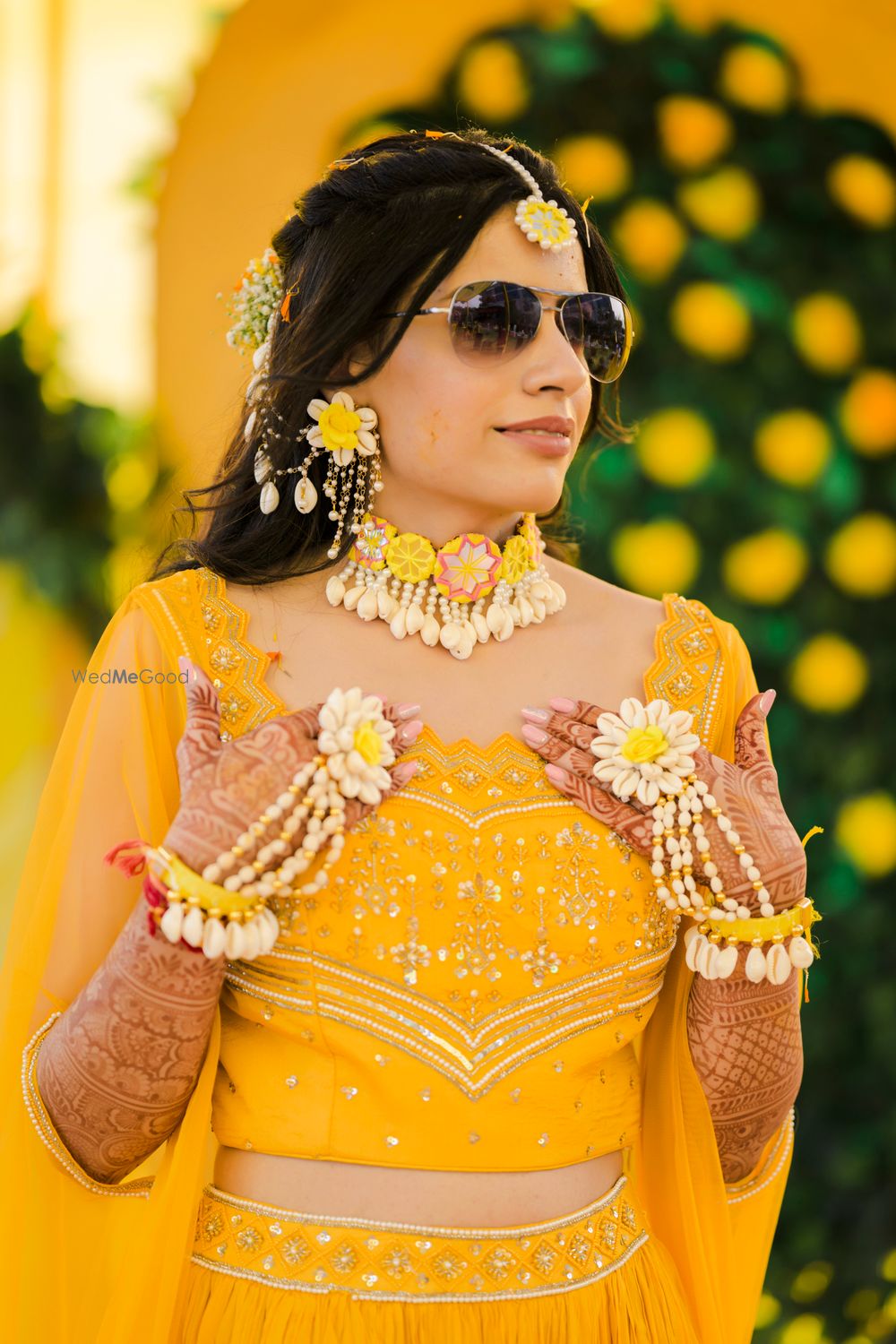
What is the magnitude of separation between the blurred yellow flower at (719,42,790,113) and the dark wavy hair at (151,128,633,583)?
133cm

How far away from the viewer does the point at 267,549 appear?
6.20 feet

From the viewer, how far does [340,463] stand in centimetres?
187

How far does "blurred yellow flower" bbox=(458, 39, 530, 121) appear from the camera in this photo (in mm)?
3049

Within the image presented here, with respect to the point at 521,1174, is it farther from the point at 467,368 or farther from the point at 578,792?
the point at 467,368

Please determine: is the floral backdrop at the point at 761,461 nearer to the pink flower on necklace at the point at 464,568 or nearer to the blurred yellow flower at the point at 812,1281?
the blurred yellow flower at the point at 812,1281

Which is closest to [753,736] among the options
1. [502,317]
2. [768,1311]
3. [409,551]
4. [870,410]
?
[409,551]

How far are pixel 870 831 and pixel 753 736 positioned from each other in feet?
4.85

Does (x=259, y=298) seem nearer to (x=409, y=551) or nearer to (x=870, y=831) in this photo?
(x=409, y=551)

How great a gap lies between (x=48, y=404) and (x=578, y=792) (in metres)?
1.84

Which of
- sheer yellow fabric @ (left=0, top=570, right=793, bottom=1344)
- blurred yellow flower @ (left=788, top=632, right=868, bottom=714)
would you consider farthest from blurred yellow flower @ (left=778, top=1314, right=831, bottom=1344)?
sheer yellow fabric @ (left=0, top=570, right=793, bottom=1344)

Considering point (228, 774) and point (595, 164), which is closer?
point (228, 774)

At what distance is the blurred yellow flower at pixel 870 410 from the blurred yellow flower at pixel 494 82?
0.92m

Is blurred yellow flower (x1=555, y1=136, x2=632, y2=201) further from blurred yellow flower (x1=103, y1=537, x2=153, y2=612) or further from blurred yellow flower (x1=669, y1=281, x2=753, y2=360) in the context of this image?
blurred yellow flower (x1=103, y1=537, x2=153, y2=612)

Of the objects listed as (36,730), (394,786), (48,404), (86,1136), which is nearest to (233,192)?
(48,404)
